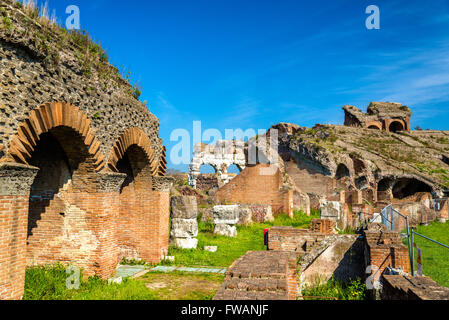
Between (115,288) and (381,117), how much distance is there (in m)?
52.9

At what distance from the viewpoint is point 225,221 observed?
13539 mm

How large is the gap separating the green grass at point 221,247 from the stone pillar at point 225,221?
0.31 metres

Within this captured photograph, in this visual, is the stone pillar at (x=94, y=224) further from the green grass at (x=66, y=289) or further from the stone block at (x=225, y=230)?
the stone block at (x=225, y=230)

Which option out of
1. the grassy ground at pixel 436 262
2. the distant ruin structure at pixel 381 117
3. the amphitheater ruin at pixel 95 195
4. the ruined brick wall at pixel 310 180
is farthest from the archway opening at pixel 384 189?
the amphitheater ruin at pixel 95 195

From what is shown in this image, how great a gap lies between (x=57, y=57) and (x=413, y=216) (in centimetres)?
1810

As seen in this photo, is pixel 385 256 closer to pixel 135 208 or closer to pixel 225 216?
pixel 135 208

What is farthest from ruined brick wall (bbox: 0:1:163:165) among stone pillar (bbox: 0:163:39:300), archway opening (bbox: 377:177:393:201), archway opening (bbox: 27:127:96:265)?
archway opening (bbox: 377:177:393:201)

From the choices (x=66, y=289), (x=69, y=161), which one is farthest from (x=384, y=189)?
(x=66, y=289)

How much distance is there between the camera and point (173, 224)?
1080 cm

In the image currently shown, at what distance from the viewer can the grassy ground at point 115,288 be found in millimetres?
5867

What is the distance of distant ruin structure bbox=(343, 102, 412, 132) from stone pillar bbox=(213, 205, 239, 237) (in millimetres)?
42001

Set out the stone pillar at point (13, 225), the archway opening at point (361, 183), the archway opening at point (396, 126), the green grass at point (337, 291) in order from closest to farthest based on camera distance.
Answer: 1. the stone pillar at point (13, 225)
2. the green grass at point (337, 291)
3. the archway opening at point (361, 183)
4. the archway opening at point (396, 126)
